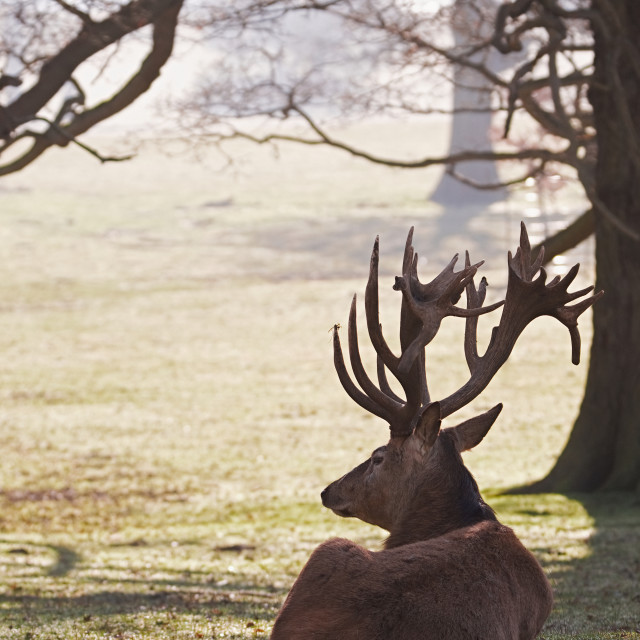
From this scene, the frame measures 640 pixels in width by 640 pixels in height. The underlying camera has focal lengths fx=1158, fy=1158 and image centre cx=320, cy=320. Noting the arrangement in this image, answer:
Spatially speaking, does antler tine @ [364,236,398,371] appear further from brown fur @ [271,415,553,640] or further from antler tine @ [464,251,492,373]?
antler tine @ [464,251,492,373]

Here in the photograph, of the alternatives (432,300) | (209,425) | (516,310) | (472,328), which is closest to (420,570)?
(432,300)

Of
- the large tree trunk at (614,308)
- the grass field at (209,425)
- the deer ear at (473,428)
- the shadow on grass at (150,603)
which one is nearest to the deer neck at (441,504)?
the deer ear at (473,428)

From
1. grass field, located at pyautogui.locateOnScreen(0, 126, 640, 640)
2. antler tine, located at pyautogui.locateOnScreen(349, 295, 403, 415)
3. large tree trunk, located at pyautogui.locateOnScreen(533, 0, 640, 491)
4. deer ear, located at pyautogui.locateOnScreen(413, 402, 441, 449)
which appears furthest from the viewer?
large tree trunk, located at pyautogui.locateOnScreen(533, 0, 640, 491)

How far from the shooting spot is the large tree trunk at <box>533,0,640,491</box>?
41.9ft

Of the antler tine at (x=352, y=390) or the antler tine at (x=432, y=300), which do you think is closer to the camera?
the antler tine at (x=432, y=300)

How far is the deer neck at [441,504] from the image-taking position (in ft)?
16.9

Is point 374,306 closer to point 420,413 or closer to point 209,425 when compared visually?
point 420,413

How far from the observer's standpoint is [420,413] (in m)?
5.48

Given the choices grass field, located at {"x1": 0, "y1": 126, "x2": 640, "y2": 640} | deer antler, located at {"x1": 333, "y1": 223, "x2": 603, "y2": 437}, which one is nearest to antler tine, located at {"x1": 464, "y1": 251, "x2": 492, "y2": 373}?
deer antler, located at {"x1": 333, "y1": 223, "x2": 603, "y2": 437}

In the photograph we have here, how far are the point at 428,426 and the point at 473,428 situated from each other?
445 mm

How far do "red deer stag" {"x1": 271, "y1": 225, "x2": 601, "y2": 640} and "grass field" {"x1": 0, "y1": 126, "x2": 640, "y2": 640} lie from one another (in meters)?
1.47

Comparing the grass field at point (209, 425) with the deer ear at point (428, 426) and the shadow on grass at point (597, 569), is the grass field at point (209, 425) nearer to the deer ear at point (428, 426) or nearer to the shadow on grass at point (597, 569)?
the shadow on grass at point (597, 569)

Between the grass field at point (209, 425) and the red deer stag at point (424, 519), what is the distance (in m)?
1.47

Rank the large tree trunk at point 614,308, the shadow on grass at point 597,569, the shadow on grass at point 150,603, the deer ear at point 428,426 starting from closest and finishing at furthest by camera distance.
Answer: the deer ear at point 428,426 → the shadow on grass at point 597,569 → the shadow on grass at point 150,603 → the large tree trunk at point 614,308
